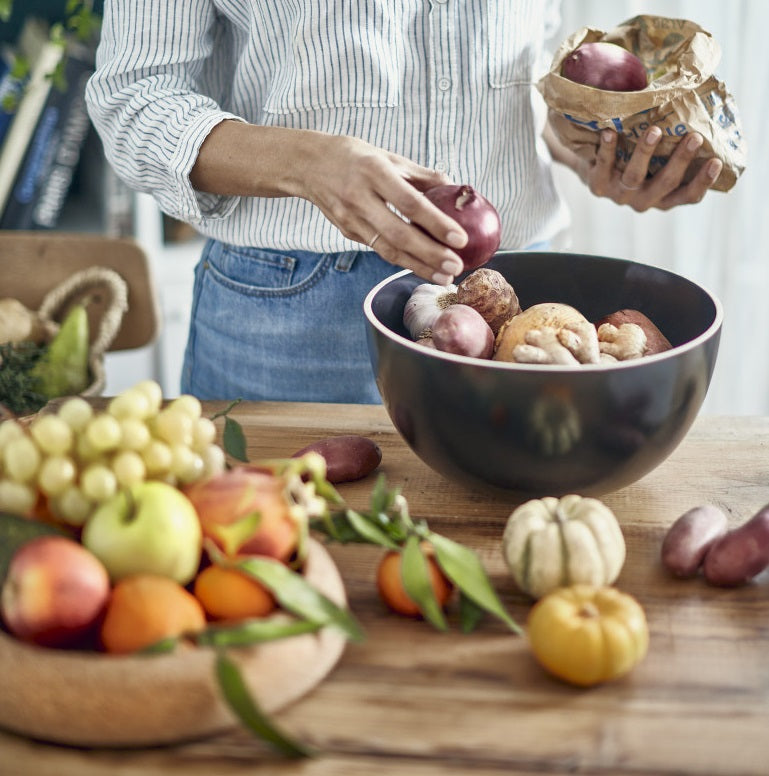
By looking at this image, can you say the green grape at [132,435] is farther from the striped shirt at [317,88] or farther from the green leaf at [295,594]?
the striped shirt at [317,88]

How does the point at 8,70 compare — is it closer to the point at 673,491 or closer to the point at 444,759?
the point at 673,491

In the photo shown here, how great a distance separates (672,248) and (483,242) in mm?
1330

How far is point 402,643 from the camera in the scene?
2.18ft

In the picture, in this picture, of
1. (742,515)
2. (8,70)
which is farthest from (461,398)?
(8,70)

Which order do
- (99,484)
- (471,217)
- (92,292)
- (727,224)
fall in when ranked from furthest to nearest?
(727,224) → (92,292) → (471,217) → (99,484)

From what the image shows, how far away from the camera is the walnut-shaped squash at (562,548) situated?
69 centimetres

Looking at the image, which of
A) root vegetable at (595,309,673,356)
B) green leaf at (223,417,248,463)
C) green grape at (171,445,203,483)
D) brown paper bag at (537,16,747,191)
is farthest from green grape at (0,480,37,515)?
brown paper bag at (537,16,747,191)

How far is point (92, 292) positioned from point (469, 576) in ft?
3.92

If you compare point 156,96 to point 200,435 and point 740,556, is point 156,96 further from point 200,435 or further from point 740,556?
point 740,556

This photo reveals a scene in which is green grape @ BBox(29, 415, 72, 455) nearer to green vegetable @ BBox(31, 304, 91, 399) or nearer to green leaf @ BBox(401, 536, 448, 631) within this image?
green leaf @ BBox(401, 536, 448, 631)

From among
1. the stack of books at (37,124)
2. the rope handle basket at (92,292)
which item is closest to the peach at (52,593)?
the rope handle basket at (92,292)

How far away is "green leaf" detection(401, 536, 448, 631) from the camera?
66 cm

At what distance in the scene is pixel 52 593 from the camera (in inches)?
22.6

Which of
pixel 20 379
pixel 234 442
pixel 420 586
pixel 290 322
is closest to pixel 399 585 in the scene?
pixel 420 586
